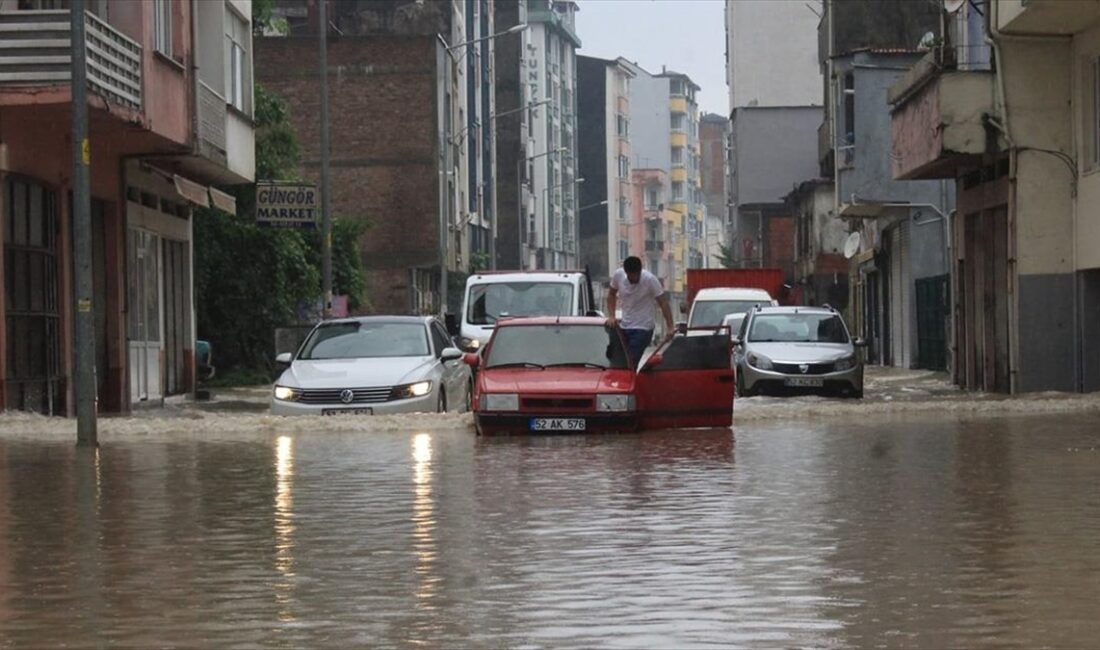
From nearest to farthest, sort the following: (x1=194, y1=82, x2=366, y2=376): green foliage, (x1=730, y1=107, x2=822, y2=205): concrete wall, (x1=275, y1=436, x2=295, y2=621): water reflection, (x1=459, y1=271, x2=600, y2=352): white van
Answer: (x1=275, y1=436, x2=295, y2=621): water reflection < (x1=459, y1=271, x2=600, y2=352): white van < (x1=194, y1=82, x2=366, y2=376): green foliage < (x1=730, y1=107, x2=822, y2=205): concrete wall

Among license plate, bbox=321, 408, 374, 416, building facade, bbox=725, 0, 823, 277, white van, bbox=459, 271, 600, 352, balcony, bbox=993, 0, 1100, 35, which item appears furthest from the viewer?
building facade, bbox=725, 0, 823, 277

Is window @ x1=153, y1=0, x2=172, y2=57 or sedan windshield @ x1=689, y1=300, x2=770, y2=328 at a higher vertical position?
window @ x1=153, y1=0, x2=172, y2=57

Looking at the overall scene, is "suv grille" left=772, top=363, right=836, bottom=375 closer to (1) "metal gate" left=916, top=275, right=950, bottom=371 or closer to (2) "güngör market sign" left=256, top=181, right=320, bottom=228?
(2) "güngör market sign" left=256, top=181, right=320, bottom=228

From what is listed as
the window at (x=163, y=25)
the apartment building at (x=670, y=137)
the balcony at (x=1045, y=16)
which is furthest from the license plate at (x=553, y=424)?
the apartment building at (x=670, y=137)

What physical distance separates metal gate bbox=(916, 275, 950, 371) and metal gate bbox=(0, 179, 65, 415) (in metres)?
23.1

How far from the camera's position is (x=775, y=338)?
109ft

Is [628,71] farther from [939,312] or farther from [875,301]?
[939,312]

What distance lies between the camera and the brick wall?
2832 inches

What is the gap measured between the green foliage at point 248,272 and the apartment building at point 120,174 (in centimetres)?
879

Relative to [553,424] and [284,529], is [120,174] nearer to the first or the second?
[553,424]

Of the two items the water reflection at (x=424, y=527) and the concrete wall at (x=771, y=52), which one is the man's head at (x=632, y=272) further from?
the concrete wall at (x=771, y=52)

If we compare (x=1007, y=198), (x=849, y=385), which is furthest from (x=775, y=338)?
(x=1007, y=198)

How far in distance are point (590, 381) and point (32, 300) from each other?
9186 millimetres

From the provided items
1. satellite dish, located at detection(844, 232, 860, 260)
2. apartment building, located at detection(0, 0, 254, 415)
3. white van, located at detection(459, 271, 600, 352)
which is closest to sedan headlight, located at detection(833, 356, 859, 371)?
white van, located at detection(459, 271, 600, 352)
